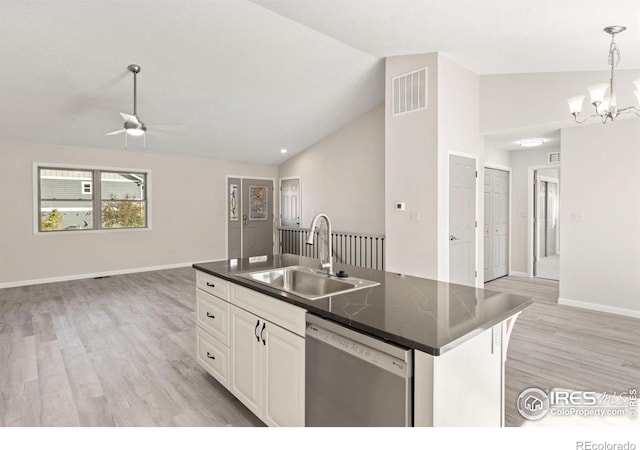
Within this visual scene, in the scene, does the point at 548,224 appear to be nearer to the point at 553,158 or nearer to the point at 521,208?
the point at 521,208

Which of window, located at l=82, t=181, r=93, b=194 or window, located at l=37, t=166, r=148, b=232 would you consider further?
window, located at l=82, t=181, r=93, b=194

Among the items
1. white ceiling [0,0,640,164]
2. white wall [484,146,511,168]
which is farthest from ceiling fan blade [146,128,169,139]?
white wall [484,146,511,168]

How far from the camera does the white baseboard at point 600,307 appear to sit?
431cm

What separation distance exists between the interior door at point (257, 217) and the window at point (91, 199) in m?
2.30

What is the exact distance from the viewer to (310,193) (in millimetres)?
8125

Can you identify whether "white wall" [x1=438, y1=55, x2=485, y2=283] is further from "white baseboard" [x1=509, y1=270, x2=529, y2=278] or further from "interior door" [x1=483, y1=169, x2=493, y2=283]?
"white baseboard" [x1=509, y1=270, x2=529, y2=278]

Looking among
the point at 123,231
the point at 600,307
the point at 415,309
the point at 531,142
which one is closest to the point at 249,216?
the point at 123,231

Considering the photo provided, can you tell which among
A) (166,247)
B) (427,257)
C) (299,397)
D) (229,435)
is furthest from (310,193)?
(229,435)

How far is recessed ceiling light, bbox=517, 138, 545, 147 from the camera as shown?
5593mm

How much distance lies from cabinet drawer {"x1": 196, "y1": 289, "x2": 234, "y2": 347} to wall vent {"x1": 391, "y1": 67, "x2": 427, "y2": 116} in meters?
3.57

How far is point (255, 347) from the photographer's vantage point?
210 cm

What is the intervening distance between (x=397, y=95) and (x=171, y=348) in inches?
164

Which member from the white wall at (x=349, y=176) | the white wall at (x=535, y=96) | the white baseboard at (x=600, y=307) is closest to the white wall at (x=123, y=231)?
the white wall at (x=349, y=176)

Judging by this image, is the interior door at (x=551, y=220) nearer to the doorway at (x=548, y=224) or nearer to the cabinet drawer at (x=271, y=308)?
the doorway at (x=548, y=224)
